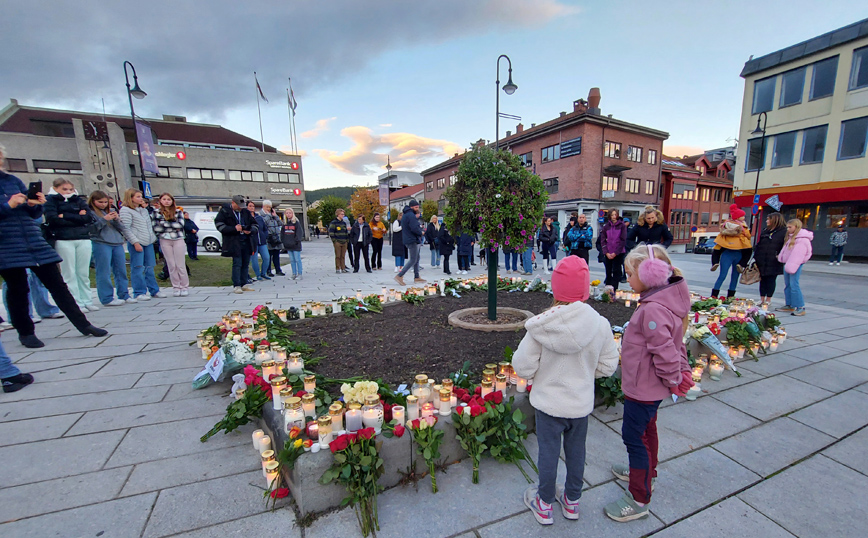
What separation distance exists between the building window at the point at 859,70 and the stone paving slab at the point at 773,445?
25.0 m

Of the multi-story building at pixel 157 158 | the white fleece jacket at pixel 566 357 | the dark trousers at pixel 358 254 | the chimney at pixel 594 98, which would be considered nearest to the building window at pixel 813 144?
the chimney at pixel 594 98

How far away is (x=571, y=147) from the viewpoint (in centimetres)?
3023

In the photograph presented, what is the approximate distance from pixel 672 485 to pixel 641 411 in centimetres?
62

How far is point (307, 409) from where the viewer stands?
2.22 m

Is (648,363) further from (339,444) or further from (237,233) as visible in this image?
(237,233)

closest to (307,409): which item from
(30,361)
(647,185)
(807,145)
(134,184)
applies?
(30,361)

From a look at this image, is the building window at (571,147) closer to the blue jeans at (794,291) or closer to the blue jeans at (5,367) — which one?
the blue jeans at (794,291)

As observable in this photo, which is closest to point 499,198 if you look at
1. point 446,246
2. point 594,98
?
point 446,246

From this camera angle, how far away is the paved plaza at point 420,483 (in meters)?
1.79

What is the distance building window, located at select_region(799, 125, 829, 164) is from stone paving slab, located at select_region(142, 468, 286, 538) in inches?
1088

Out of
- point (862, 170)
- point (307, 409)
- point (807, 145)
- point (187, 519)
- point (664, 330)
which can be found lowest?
point (187, 519)

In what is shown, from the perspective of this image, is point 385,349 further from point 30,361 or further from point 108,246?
point 108,246

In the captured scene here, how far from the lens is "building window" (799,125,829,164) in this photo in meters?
18.2

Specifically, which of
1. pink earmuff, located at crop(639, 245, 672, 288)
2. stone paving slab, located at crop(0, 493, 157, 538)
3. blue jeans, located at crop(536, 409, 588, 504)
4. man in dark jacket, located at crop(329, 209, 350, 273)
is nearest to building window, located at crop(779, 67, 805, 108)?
man in dark jacket, located at crop(329, 209, 350, 273)
